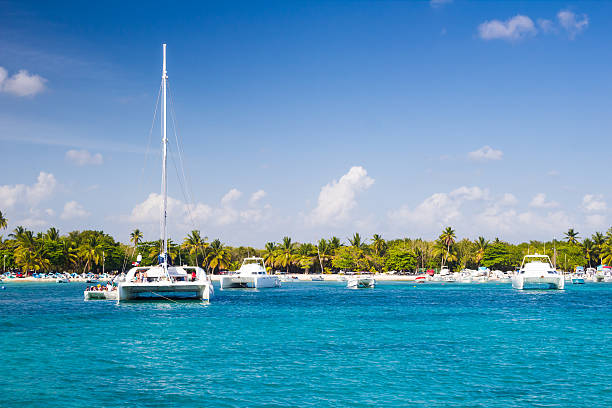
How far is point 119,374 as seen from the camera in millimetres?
24562

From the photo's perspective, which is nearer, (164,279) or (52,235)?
(164,279)

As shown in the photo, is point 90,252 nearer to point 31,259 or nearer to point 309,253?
point 31,259

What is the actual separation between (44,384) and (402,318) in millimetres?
33296

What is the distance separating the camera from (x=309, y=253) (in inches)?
6708

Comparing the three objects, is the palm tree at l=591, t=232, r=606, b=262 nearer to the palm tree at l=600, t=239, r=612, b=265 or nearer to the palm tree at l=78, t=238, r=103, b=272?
the palm tree at l=600, t=239, r=612, b=265

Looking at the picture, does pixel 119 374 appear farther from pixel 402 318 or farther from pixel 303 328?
pixel 402 318

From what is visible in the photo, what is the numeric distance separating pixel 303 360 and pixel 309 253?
142 meters

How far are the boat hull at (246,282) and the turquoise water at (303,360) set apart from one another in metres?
50.1

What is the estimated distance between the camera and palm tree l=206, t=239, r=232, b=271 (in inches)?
6191

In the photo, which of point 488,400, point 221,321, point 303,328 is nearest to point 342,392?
point 488,400

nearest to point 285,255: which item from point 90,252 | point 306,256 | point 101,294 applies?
point 306,256

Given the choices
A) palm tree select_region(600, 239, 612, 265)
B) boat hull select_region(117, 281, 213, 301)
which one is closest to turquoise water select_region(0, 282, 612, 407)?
boat hull select_region(117, 281, 213, 301)

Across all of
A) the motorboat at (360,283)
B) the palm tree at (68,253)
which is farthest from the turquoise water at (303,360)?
the palm tree at (68,253)

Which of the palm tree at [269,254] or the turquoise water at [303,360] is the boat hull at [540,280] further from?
the palm tree at [269,254]
